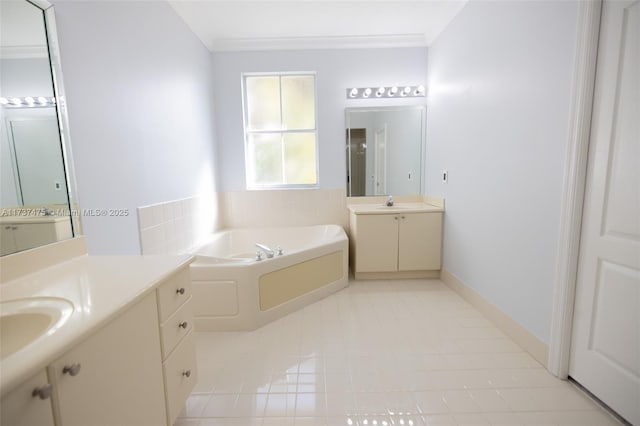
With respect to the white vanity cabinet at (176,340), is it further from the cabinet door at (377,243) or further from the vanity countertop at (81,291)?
the cabinet door at (377,243)

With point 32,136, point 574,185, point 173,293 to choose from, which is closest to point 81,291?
point 173,293

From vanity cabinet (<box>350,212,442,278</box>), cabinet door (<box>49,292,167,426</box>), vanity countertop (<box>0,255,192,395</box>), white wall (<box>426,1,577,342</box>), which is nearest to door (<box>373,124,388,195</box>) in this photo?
vanity cabinet (<box>350,212,442,278</box>)

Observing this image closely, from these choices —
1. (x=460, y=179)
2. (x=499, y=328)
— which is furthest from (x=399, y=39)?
(x=499, y=328)

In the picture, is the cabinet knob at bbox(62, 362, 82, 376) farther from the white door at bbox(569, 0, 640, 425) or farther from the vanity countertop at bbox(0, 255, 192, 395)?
the white door at bbox(569, 0, 640, 425)

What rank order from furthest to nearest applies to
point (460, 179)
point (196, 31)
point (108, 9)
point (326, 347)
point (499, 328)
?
1. point (196, 31)
2. point (460, 179)
3. point (499, 328)
4. point (326, 347)
5. point (108, 9)

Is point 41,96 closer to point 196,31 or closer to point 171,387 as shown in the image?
point 171,387

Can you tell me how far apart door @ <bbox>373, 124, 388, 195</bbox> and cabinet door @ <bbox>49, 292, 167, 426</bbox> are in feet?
9.16

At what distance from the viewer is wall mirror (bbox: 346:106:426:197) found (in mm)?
3299

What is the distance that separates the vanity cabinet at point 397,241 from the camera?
2881 millimetres

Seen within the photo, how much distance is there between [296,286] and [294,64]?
2.49 metres

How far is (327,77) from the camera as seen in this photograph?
127 inches

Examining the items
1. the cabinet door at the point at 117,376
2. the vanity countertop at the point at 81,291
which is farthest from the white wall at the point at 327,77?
the cabinet door at the point at 117,376

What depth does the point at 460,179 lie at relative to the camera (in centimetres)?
254

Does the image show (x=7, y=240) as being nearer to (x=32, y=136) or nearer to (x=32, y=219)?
(x=32, y=219)
